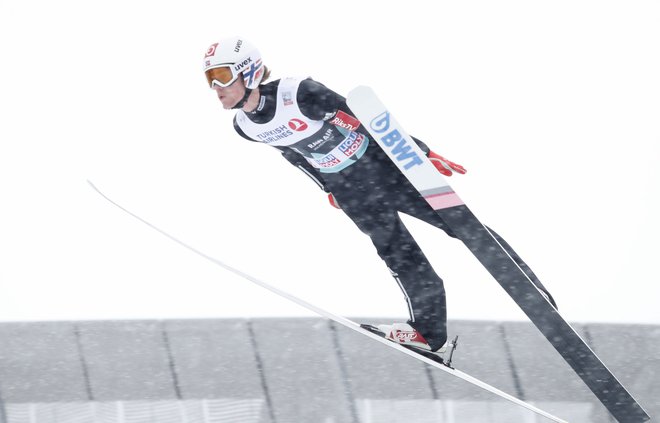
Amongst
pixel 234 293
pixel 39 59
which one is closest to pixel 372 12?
pixel 39 59

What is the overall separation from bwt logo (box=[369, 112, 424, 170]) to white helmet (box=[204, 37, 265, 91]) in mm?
628

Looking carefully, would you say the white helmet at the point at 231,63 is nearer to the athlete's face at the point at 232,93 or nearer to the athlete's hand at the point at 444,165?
the athlete's face at the point at 232,93

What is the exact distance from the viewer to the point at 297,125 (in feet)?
13.6

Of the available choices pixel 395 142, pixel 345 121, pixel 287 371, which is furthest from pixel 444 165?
pixel 287 371

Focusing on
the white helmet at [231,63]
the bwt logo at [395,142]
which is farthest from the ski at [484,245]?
the white helmet at [231,63]

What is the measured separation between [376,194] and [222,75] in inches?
40.0

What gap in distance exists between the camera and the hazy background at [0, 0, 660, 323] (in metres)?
10.1

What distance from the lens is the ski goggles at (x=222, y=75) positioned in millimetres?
3953

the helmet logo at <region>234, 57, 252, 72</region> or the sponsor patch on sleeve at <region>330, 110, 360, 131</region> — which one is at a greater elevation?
the helmet logo at <region>234, 57, 252, 72</region>

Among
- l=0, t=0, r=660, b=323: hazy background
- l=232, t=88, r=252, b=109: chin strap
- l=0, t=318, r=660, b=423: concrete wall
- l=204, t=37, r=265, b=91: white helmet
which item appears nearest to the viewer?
l=204, t=37, r=265, b=91: white helmet

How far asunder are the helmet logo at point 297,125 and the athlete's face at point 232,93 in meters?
0.28

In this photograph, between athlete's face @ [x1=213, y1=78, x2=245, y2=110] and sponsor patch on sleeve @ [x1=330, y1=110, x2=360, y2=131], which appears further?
sponsor patch on sleeve @ [x1=330, y1=110, x2=360, y2=131]

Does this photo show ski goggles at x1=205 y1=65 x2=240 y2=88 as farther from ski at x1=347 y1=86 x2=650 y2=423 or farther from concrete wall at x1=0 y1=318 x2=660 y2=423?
concrete wall at x1=0 y1=318 x2=660 y2=423

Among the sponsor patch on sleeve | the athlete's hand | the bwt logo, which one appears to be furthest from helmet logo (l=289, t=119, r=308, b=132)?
the athlete's hand
